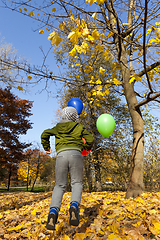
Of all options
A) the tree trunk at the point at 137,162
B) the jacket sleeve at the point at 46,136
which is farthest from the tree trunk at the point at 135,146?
the jacket sleeve at the point at 46,136

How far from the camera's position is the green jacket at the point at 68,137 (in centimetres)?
211

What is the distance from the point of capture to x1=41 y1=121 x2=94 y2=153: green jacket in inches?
83.0

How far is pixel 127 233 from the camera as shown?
198 cm

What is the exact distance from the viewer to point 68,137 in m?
2.14

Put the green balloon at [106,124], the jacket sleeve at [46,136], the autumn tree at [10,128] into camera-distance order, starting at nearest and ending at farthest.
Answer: the jacket sleeve at [46,136] < the green balloon at [106,124] < the autumn tree at [10,128]

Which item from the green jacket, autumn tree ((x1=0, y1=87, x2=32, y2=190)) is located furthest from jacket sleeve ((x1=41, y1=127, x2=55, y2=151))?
autumn tree ((x1=0, y1=87, x2=32, y2=190))

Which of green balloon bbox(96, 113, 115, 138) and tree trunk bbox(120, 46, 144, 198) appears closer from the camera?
green balloon bbox(96, 113, 115, 138)

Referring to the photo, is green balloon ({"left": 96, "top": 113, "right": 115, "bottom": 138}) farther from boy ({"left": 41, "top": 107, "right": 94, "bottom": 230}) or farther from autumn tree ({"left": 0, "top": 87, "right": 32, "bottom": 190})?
autumn tree ({"left": 0, "top": 87, "right": 32, "bottom": 190})

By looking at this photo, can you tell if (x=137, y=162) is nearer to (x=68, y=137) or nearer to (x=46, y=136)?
(x=68, y=137)

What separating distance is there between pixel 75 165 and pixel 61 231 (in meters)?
1.18

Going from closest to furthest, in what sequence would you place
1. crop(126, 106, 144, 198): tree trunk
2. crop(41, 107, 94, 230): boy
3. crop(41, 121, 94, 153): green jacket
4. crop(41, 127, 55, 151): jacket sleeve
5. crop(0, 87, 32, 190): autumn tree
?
crop(41, 107, 94, 230): boy → crop(41, 121, 94, 153): green jacket → crop(41, 127, 55, 151): jacket sleeve → crop(126, 106, 144, 198): tree trunk → crop(0, 87, 32, 190): autumn tree

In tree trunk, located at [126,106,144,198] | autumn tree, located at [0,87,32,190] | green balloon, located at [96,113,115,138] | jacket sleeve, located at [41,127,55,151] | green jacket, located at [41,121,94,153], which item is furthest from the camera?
autumn tree, located at [0,87,32,190]

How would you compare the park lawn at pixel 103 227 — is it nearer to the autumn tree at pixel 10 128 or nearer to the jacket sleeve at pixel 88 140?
the jacket sleeve at pixel 88 140

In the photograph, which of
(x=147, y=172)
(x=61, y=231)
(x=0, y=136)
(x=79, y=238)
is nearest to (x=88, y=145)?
(x=79, y=238)
